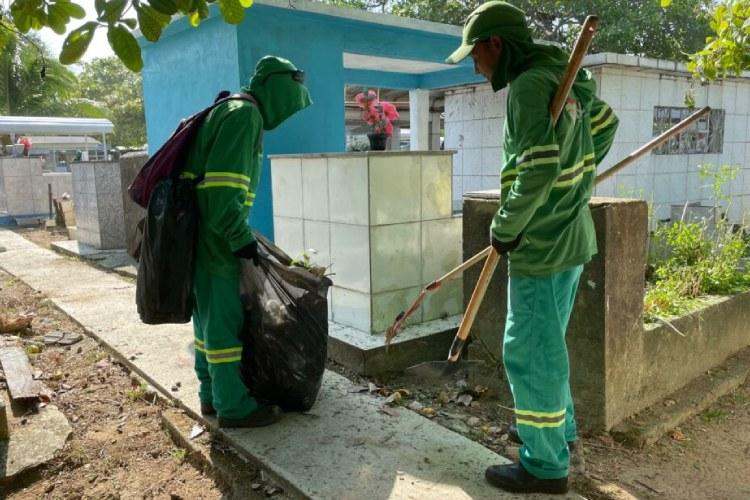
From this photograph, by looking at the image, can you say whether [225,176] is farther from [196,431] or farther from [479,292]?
[196,431]

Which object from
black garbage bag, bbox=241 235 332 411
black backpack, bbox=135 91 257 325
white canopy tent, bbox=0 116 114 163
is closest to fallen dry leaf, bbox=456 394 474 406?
black garbage bag, bbox=241 235 332 411

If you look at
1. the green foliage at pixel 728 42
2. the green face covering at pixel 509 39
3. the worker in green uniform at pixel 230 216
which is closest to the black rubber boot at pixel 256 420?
the worker in green uniform at pixel 230 216

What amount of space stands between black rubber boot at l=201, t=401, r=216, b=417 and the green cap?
2181mm

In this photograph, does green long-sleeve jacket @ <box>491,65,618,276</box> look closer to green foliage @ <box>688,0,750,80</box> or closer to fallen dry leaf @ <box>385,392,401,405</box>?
fallen dry leaf @ <box>385,392,401,405</box>

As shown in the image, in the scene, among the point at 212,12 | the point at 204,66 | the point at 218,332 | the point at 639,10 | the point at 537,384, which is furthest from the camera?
the point at 639,10

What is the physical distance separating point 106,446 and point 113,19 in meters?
2.26

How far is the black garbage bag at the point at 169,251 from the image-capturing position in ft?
8.70

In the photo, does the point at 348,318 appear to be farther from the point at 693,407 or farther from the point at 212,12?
the point at 212,12

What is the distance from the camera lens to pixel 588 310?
295 centimetres

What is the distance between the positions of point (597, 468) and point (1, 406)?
2.88 meters

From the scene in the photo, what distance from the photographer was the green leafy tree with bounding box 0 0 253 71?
5.69 ft

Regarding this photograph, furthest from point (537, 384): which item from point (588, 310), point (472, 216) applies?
point (472, 216)

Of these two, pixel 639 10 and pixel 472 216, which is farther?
pixel 639 10

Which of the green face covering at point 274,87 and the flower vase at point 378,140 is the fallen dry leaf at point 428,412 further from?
the flower vase at point 378,140
